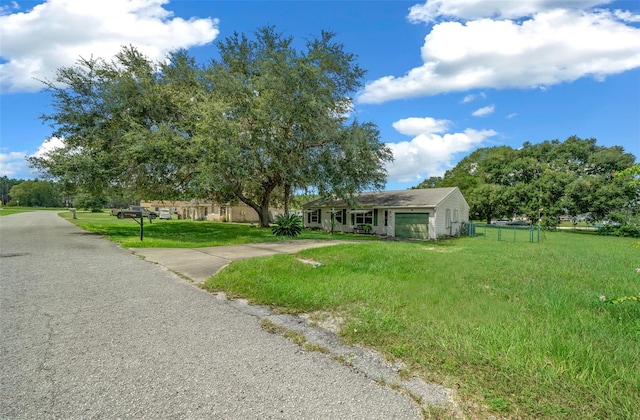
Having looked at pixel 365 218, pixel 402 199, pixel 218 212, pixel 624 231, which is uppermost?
pixel 402 199

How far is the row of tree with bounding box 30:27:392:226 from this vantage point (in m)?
16.2

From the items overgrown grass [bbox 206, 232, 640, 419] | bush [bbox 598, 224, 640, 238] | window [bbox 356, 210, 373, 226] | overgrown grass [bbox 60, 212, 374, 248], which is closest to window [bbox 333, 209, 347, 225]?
window [bbox 356, 210, 373, 226]

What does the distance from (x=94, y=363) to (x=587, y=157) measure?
134ft

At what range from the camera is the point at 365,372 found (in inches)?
118

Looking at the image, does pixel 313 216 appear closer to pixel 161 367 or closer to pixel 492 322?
pixel 492 322

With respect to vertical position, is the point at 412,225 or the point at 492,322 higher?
the point at 412,225

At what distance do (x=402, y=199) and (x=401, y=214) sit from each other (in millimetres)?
1694

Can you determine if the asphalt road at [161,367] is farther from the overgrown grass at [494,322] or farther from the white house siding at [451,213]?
the white house siding at [451,213]

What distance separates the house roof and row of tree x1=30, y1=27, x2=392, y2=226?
309 centimetres

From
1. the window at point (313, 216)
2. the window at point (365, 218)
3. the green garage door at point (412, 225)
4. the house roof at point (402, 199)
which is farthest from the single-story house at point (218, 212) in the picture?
the green garage door at point (412, 225)

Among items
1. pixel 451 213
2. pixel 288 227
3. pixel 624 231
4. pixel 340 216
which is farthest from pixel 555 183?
pixel 288 227

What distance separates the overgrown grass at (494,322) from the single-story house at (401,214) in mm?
11860

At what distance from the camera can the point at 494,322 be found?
4035mm

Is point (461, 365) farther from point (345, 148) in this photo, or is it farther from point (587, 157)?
point (587, 157)
